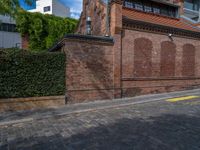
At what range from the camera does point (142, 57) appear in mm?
12562

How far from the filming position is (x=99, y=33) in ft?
44.5

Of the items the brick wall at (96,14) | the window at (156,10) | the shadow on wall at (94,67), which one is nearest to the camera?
the shadow on wall at (94,67)

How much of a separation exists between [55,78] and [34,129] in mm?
3778

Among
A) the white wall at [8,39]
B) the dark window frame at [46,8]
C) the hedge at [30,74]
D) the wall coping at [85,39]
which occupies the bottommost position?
the hedge at [30,74]

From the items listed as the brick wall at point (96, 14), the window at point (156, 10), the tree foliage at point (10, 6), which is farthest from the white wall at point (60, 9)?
the tree foliage at point (10, 6)

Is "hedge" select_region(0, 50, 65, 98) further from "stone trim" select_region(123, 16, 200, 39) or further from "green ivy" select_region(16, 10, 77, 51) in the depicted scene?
"green ivy" select_region(16, 10, 77, 51)

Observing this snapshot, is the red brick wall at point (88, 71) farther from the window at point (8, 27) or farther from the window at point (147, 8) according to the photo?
the window at point (8, 27)

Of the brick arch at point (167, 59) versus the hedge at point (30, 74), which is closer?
the hedge at point (30, 74)

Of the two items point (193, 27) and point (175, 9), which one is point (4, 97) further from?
point (175, 9)

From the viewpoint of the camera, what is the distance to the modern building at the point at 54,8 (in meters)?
46.9

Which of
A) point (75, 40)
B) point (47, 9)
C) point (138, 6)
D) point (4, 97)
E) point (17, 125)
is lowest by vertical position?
point (17, 125)

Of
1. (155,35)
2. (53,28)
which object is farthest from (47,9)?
(155,35)

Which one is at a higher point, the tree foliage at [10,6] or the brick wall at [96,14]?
the brick wall at [96,14]

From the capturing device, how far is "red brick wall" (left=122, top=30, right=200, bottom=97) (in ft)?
39.5
